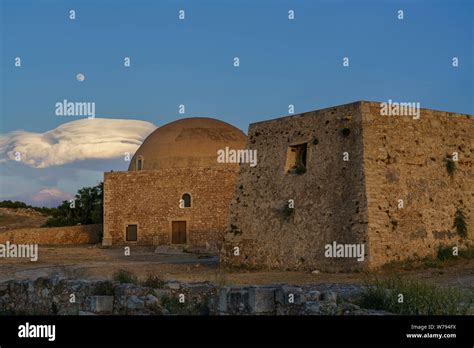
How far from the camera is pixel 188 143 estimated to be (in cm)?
3503

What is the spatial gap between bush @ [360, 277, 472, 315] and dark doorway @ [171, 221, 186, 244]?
2342 centimetres

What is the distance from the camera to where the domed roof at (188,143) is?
113 ft

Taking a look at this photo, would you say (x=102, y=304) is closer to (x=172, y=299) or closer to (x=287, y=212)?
(x=172, y=299)

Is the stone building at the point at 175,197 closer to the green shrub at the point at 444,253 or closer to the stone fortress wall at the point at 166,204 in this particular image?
the stone fortress wall at the point at 166,204

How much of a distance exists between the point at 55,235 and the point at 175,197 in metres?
7.48

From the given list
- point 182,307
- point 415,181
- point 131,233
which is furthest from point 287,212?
point 131,233

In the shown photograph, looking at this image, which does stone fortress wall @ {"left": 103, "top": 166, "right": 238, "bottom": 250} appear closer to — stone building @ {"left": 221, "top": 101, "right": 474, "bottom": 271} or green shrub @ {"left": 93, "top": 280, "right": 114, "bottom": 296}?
stone building @ {"left": 221, "top": 101, "right": 474, "bottom": 271}

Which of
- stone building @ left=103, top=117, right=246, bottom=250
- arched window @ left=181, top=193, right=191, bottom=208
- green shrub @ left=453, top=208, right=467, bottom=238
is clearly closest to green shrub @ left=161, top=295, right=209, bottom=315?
green shrub @ left=453, top=208, right=467, bottom=238

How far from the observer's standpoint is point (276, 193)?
62.1 feet

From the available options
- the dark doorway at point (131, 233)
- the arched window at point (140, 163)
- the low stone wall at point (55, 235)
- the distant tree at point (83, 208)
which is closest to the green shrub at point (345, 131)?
the dark doorway at point (131, 233)

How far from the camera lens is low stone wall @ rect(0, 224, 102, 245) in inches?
1351
